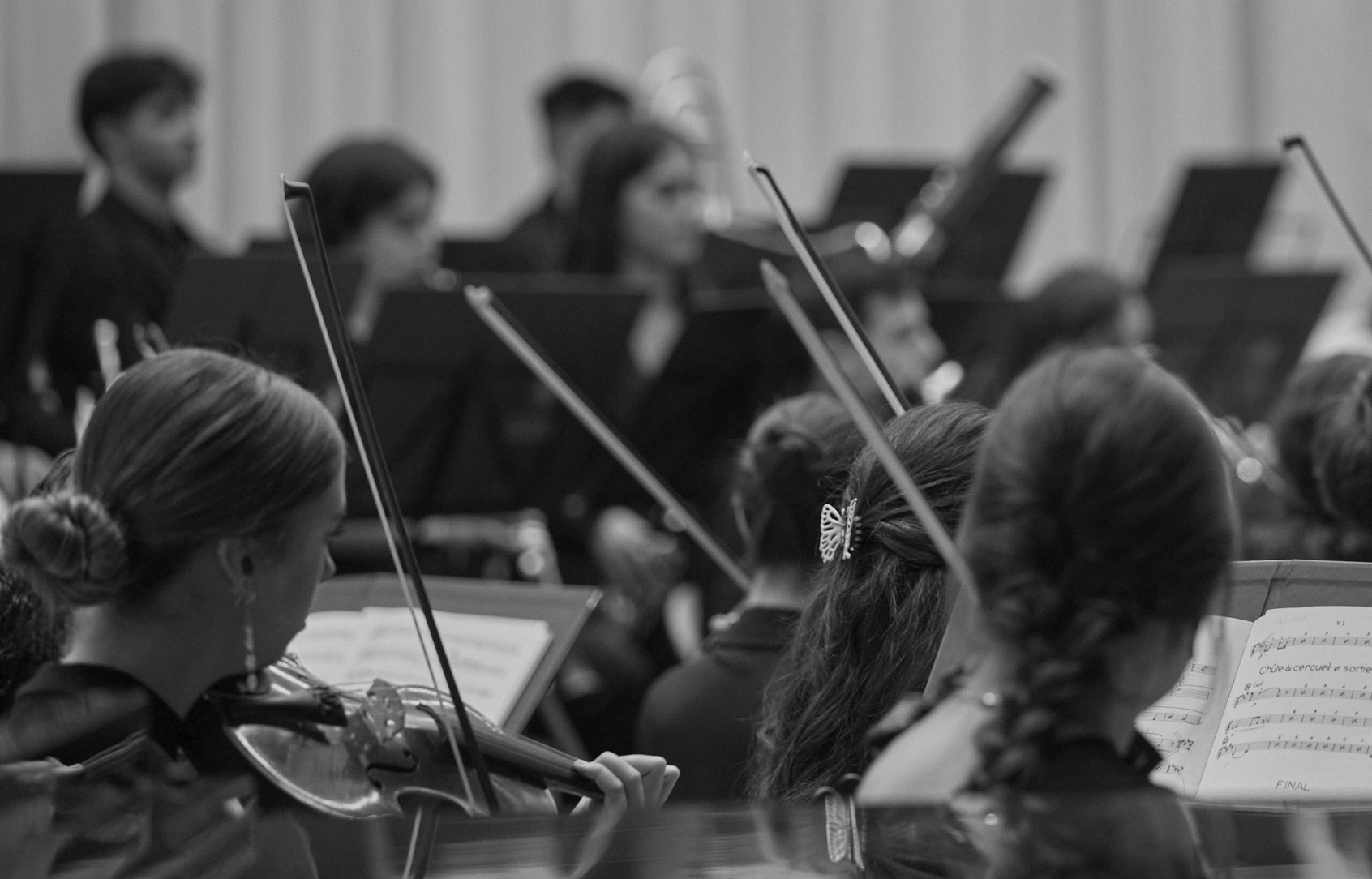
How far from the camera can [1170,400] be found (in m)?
0.88

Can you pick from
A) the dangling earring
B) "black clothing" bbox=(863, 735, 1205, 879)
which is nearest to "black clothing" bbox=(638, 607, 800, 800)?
the dangling earring

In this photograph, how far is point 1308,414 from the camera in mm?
2006

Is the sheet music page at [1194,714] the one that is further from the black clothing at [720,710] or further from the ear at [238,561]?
the ear at [238,561]

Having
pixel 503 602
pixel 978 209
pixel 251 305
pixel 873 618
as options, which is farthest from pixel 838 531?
pixel 978 209

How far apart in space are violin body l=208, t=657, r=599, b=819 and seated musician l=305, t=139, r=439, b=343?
2.25 m

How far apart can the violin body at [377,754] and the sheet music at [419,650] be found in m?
0.42

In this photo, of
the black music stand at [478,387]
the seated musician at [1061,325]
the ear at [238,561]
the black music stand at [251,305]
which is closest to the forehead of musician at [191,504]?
the ear at [238,561]

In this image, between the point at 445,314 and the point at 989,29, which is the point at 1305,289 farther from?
the point at 989,29

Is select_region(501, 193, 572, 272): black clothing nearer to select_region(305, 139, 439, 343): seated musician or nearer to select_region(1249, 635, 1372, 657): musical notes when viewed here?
select_region(305, 139, 439, 343): seated musician

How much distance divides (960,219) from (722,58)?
1.98 meters

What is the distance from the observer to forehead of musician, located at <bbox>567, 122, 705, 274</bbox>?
3.72 metres

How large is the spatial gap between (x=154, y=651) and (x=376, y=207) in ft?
7.72

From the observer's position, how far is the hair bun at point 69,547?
1268 mm

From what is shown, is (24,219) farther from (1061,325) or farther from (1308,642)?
(1308,642)
